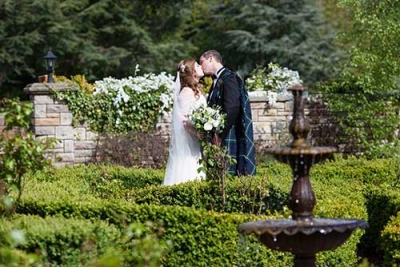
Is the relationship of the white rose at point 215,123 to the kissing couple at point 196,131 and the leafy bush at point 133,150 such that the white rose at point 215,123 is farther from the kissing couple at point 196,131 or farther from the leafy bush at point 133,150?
the leafy bush at point 133,150

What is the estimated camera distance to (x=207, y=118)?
942 centimetres

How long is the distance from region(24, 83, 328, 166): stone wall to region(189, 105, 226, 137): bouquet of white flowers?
5291 millimetres

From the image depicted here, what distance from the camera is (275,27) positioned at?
25078 mm

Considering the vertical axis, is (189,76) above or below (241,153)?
above

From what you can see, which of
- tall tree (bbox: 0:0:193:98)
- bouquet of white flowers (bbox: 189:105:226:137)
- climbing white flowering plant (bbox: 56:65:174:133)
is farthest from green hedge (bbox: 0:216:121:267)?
tall tree (bbox: 0:0:193:98)

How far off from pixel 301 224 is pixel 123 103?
897cm

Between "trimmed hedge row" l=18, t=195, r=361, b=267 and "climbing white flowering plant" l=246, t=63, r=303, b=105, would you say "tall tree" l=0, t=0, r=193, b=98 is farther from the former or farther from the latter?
"trimmed hedge row" l=18, t=195, r=361, b=267

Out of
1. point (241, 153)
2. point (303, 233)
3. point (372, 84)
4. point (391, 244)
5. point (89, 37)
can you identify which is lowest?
point (391, 244)

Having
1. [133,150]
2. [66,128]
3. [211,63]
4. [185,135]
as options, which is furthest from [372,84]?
[185,135]

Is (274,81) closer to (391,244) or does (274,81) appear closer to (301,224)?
(391,244)

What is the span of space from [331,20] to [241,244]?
67.4ft

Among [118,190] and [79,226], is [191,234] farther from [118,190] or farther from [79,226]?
[118,190]

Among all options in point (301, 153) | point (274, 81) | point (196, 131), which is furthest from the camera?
point (274, 81)

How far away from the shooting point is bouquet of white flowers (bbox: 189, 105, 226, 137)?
9.41 meters
